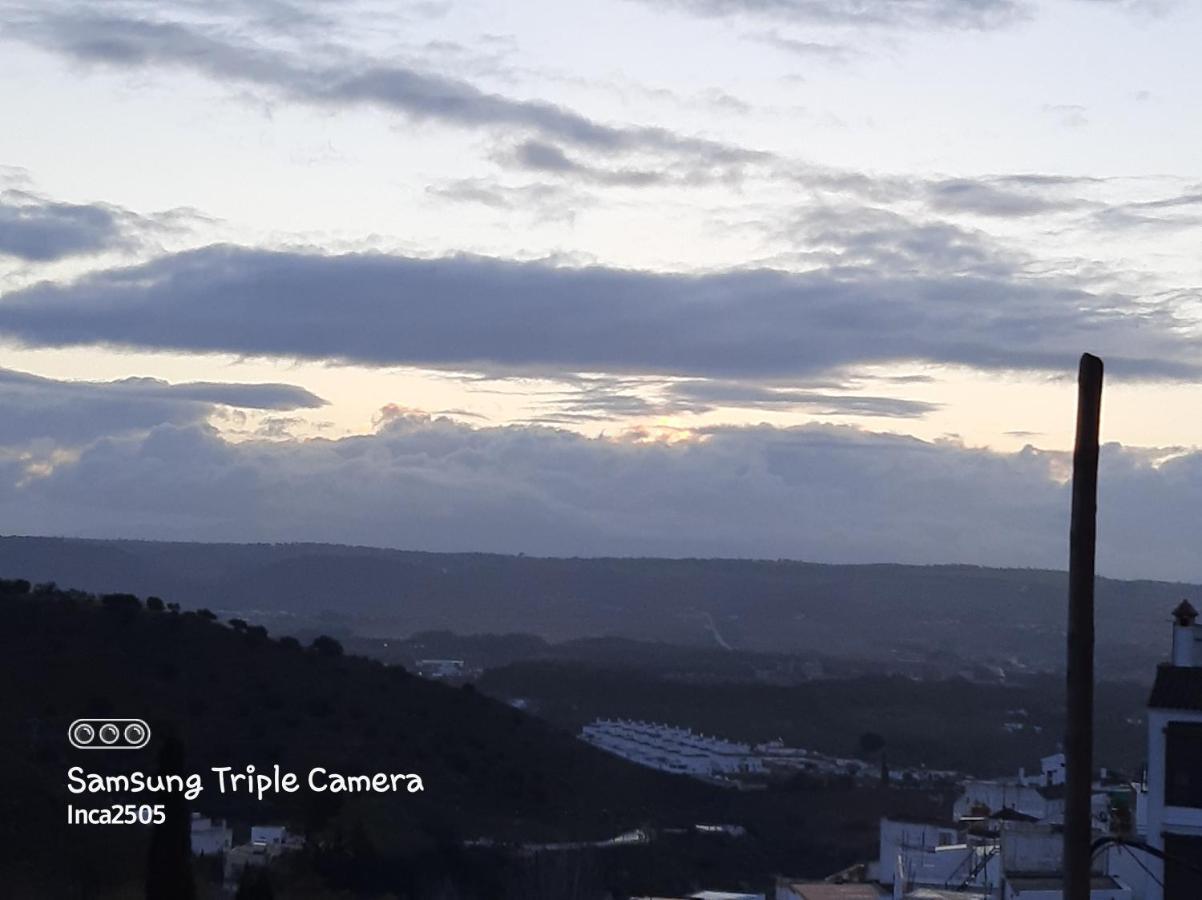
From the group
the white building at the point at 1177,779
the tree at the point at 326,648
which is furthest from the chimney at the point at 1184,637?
the tree at the point at 326,648

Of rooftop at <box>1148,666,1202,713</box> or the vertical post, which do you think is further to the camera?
rooftop at <box>1148,666,1202,713</box>

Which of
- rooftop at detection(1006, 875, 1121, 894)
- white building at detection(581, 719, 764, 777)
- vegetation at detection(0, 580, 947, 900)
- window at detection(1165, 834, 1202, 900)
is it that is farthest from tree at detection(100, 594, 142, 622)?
window at detection(1165, 834, 1202, 900)

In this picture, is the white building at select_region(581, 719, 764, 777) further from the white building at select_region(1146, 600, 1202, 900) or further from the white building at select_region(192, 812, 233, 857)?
the white building at select_region(1146, 600, 1202, 900)

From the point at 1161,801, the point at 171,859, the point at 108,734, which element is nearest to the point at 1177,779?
the point at 1161,801

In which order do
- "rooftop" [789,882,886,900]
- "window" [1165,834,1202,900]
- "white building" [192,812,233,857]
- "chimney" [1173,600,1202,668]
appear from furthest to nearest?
"white building" [192,812,233,857]
"rooftop" [789,882,886,900]
"chimney" [1173,600,1202,668]
"window" [1165,834,1202,900]

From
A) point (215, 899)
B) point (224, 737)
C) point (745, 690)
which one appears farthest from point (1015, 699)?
point (215, 899)

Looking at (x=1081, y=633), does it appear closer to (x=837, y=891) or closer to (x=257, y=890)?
(x=257, y=890)
